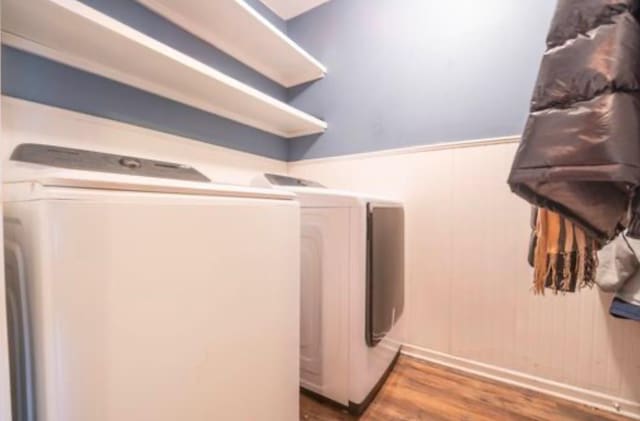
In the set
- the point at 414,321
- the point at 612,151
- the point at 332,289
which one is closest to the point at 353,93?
the point at 332,289

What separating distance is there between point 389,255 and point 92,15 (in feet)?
4.88

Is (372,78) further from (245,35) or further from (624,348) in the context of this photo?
(624,348)

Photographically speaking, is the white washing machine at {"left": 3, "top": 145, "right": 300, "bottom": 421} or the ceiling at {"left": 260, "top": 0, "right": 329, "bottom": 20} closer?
the white washing machine at {"left": 3, "top": 145, "right": 300, "bottom": 421}

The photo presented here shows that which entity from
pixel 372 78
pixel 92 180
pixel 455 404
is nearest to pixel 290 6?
pixel 372 78

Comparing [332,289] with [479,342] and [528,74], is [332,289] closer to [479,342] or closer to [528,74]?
[479,342]

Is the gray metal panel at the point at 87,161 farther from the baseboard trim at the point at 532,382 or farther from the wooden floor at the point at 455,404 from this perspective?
the baseboard trim at the point at 532,382

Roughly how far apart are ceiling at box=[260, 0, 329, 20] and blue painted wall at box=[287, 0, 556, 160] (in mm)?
49

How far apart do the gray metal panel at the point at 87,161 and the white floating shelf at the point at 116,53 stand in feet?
1.36

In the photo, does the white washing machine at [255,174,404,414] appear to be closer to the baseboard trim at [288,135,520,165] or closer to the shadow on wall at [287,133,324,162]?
the baseboard trim at [288,135,520,165]

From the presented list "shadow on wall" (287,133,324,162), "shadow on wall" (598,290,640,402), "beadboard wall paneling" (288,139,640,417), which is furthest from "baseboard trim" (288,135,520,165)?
"shadow on wall" (598,290,640,402)

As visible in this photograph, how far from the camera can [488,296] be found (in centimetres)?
151

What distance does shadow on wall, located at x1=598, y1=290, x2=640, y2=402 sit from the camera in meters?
1.22

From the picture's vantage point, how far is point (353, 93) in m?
1.98

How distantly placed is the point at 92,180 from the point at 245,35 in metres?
1.57
